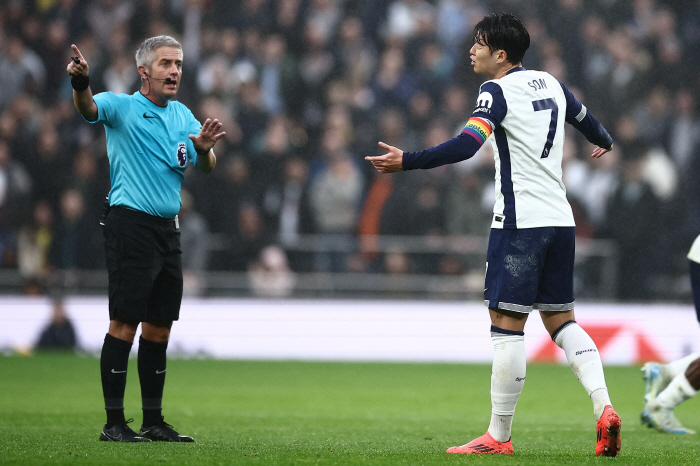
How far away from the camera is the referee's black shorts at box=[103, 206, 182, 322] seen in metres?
4.82

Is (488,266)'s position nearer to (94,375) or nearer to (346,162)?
(94,375)

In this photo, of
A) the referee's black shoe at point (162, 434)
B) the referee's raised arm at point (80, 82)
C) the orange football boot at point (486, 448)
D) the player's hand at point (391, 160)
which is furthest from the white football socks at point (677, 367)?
the referee's raised arm at point (80, 82)

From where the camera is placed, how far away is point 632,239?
12.5m

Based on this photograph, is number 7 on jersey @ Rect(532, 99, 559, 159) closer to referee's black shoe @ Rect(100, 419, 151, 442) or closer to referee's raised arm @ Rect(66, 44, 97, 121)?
referee's raised arm @ Rect(66, 44, 97, 121)

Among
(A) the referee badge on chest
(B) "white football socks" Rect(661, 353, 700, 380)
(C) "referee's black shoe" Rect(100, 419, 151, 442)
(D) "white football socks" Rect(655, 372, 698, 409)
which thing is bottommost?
(C) "referee's black shoe" Rect(100, 419, 151, 442)

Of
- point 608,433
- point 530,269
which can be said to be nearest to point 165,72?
point 530,269

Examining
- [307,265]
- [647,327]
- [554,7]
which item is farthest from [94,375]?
[554,7]

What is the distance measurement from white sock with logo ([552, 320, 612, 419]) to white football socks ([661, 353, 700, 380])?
1868mm

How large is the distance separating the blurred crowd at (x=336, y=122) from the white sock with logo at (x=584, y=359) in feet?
25.4

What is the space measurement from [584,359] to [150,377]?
2331 mm

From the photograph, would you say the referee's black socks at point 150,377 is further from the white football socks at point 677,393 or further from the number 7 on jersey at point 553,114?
the white football socks at point 677,393

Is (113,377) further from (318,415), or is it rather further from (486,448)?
(318,415)

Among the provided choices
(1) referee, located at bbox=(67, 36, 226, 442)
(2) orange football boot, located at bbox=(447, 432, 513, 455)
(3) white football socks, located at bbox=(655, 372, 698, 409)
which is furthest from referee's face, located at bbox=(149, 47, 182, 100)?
(3) white football socks, located at bbox=(655, 372, 698, 409)

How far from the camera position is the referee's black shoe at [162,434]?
4.95m
